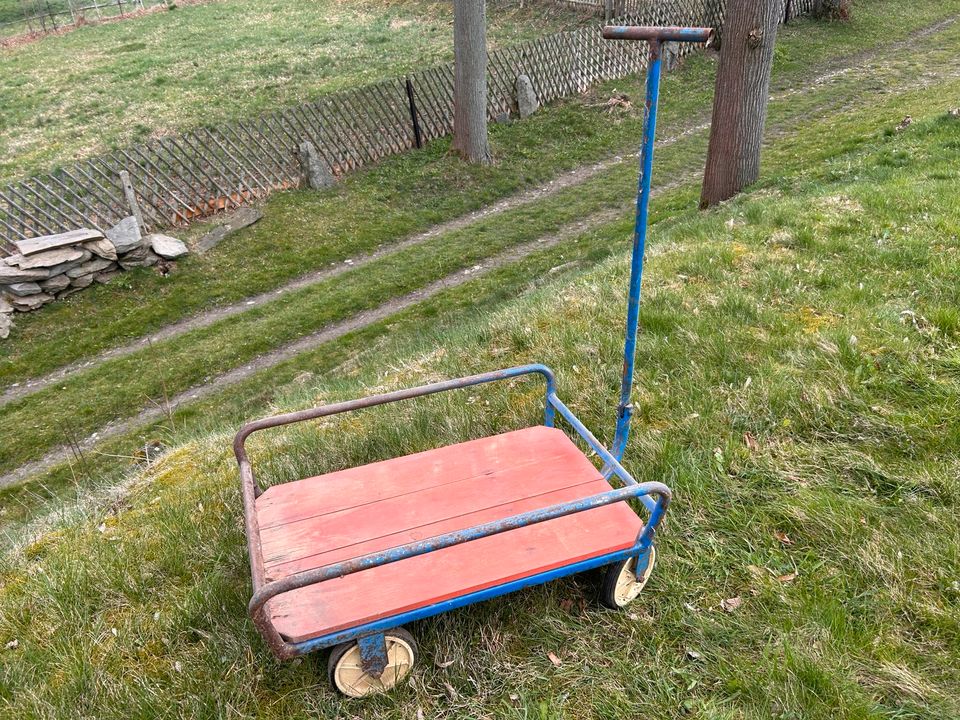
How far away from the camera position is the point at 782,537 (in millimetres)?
3082

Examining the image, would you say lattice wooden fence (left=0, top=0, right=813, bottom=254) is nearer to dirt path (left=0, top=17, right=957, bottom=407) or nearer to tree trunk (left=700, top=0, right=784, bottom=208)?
dirt path (left=0, top=17, right=957, bottom=407)

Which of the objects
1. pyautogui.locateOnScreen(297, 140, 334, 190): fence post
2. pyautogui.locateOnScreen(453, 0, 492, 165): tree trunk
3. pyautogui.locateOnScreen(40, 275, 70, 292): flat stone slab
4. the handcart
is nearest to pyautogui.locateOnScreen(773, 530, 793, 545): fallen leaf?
the handcart

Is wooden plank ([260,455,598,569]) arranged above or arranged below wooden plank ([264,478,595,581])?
below

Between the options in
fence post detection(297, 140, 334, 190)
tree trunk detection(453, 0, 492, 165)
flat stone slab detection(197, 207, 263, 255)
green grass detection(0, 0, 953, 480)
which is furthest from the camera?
fence post detection(297, 140, 334, 190)

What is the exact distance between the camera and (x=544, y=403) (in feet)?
13.9

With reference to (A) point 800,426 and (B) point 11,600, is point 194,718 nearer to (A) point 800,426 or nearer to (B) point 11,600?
(B) point 11,600

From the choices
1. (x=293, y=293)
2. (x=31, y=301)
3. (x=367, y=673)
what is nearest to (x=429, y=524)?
(x=367, y=673)

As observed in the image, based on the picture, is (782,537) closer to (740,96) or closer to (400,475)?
(400,475)

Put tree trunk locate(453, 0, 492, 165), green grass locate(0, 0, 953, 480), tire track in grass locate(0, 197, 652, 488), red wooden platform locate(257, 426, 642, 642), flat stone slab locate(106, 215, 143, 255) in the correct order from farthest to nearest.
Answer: tree trunk locate(453, 0, 492, 165) → flat stone slab locate(106, 215, 143, 255) → green grass locate(0, 0, 953, 480) → tire track in grass locate(0, 197, 652, 488) → red wooden platform locate(257, 426, 642, 642)

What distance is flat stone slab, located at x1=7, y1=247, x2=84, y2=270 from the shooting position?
9.58m

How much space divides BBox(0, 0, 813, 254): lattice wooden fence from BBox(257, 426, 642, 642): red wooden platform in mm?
9388

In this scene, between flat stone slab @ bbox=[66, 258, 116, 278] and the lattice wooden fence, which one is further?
the lattice wooden fence

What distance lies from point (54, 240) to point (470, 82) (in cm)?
769

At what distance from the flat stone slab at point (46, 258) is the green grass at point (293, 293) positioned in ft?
2.15
